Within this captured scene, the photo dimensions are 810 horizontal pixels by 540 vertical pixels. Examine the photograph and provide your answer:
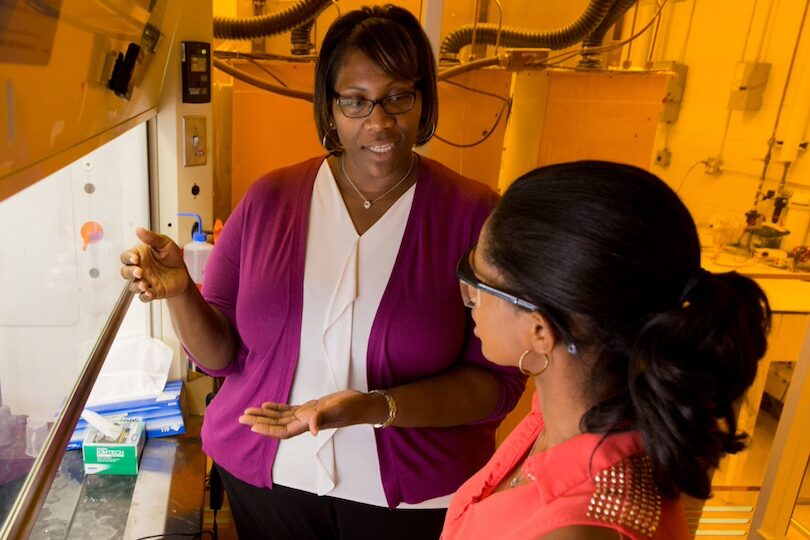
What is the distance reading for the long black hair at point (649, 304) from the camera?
24.7 inches

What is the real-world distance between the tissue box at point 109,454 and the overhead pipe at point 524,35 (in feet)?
5.48

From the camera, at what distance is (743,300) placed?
66cm

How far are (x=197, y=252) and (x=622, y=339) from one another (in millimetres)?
1337

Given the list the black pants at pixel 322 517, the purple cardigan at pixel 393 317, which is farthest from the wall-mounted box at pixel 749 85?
the black pants at pixel 322 517

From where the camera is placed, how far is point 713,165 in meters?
3.85

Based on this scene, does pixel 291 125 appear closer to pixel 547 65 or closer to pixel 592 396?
pixel 547 65

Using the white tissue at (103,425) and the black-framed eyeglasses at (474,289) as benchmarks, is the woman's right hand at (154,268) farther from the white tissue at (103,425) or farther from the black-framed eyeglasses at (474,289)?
the white tissue at (103,425)

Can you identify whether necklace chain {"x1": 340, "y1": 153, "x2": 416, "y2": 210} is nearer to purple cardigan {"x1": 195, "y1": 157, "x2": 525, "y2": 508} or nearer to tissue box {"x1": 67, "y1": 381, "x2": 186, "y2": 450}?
purple cardigan {"x1": 195, "y1": 157, "x2": 525, "y2": 508}

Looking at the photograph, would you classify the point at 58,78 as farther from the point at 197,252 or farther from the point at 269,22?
the point at 269,22

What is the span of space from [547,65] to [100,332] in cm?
175

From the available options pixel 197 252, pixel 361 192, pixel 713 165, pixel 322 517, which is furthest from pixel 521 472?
pixel 713 165

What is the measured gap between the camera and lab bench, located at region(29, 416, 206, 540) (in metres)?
1.33

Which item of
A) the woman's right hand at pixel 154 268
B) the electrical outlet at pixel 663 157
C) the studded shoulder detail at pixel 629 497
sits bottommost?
the studded shoulder detail at pixel 629 497

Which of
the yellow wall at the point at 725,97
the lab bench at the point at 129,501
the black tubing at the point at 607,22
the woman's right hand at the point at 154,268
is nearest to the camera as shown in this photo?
the woman's right hand at the point at 154,268
